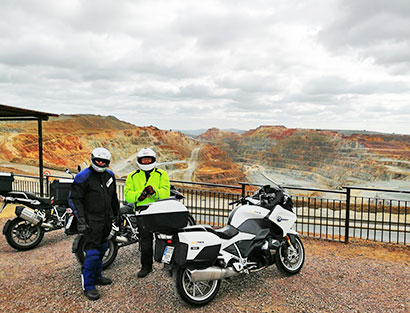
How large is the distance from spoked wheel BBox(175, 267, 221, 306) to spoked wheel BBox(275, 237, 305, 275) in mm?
1133

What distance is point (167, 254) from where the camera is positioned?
375 cm

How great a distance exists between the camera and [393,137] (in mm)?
93500

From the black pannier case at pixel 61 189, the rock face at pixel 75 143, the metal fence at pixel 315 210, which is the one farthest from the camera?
the rock face at pixel 75 143

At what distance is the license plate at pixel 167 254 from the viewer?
373 centimetres

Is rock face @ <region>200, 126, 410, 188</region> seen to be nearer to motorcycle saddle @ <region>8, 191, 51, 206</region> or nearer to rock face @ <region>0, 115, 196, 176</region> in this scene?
rock face @ <region>0, 115, 196, 176</region>

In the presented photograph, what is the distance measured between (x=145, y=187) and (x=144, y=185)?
51 mm

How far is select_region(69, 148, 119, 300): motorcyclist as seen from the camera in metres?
3.95

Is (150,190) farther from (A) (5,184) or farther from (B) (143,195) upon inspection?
(A) (5,184)

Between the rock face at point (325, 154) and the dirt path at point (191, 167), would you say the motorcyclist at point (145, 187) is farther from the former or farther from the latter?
the rock face at point (325, 154)

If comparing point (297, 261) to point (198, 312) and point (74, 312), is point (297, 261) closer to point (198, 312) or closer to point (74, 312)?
point (198, 312)

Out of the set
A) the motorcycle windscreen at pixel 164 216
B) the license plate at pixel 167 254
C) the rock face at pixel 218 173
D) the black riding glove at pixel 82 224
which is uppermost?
the motorcycle windscreen at pixel 164 216

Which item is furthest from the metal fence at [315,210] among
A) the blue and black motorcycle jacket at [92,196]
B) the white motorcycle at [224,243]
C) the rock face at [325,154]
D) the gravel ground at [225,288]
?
the rock face at [325,154]

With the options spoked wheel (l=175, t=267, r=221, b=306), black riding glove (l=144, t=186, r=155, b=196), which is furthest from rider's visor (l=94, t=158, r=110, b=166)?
spoked wheel (l=175, t=267, r=221, b=306)

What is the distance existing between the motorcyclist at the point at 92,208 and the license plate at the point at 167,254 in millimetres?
888
